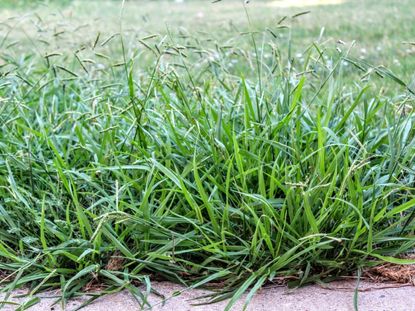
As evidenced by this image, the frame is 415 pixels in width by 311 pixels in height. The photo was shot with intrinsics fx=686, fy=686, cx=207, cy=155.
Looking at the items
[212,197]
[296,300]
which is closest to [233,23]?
[212,197]

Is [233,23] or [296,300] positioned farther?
[233,23]

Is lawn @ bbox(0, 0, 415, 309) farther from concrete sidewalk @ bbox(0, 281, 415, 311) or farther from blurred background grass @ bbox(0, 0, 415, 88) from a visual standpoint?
blurred background grass @ bbox(0, 0, 415, 88)

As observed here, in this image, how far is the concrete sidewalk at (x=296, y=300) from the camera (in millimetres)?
2248

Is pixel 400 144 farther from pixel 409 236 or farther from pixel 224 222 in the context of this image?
pixel 224 222

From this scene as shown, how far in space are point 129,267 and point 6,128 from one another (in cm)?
115

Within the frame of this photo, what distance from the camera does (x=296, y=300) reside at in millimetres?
2299

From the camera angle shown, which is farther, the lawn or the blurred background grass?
the blurred background grass

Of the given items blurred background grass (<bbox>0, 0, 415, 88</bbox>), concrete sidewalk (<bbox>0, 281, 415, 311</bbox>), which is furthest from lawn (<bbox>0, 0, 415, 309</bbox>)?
blurred background grass (<bbox>0, 0, 415, 88</bbox>)

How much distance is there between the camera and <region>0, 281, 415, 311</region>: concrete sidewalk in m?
2.25

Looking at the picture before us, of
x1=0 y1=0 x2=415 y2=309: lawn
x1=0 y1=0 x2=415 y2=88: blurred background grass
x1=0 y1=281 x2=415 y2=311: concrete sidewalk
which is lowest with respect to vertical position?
x1=0 y1=0 x2=415 y2=88: blurred background grass

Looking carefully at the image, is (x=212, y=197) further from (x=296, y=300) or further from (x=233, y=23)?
(x=233, y=23)

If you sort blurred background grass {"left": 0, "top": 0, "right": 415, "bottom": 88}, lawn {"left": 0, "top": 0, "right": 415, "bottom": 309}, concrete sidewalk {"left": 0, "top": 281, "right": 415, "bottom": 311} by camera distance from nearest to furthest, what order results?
concrete sidewalk {"left": 0, "top": 281, "right": 415, "bottom": 311} < lawn {"left": 0, "top": 0, "right": 415, "bottom": 309} < blurred background grass {"left": 0, "top": 0, "right": 415, "bottom": 88}

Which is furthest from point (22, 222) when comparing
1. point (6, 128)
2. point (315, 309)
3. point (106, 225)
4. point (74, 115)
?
point (315, 309)

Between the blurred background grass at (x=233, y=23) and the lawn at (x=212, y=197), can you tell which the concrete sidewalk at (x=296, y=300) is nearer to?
the lawn at (x=212, y=197)
